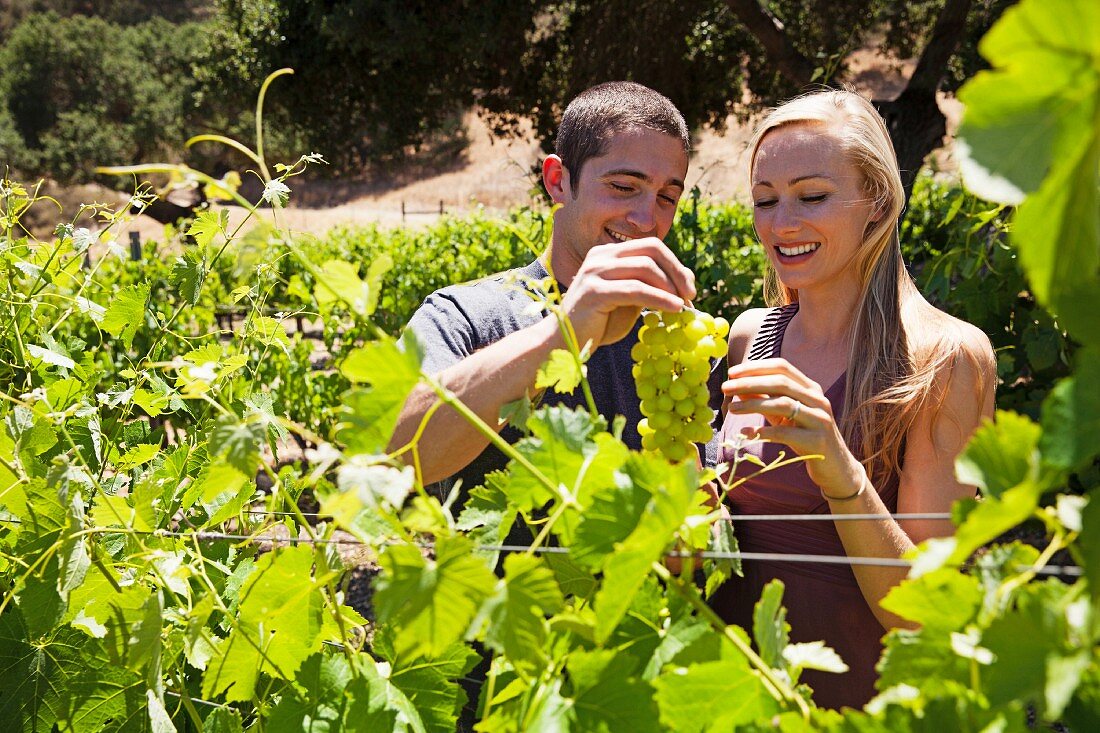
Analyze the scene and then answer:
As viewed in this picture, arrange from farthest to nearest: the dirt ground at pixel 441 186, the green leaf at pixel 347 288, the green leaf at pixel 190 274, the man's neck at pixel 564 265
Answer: the dirt ground at pixel 441 186 < the man's neck at pixel 564 265 < the green leaf at pixel 190 274 < the green leaf at pixel 347 288

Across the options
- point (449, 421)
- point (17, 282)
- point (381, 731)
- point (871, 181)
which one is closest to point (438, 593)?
point (381, 731)

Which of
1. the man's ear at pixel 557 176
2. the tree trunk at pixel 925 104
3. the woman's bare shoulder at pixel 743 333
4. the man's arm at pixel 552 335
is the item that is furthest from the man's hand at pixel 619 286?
the tree trunk at pixel 925 104

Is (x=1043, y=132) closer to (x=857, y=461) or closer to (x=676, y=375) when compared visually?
(x=676, y=375)

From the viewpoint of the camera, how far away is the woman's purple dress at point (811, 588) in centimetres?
160

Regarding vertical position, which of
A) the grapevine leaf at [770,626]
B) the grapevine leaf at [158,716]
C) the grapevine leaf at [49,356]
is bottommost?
the grapevine leaf at [158,716]

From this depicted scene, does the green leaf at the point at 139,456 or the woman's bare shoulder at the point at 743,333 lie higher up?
the green leaf at the point at 139,456

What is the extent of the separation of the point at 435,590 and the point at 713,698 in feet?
0.80

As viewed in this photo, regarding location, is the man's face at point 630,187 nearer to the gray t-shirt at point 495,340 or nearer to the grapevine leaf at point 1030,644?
the gray t-shirt at point 495,340

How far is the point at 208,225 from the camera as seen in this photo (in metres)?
1.37

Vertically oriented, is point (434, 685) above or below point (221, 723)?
above

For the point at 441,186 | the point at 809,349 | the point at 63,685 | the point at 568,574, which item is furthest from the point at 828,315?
the point at 441,186

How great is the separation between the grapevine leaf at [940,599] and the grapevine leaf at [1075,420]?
0.17 metres

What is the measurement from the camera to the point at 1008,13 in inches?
18.1

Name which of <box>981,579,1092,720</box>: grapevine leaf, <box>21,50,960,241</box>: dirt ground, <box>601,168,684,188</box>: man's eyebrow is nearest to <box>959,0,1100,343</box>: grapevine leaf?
<box>981,579,1092,720</box>: grapevine leaf
